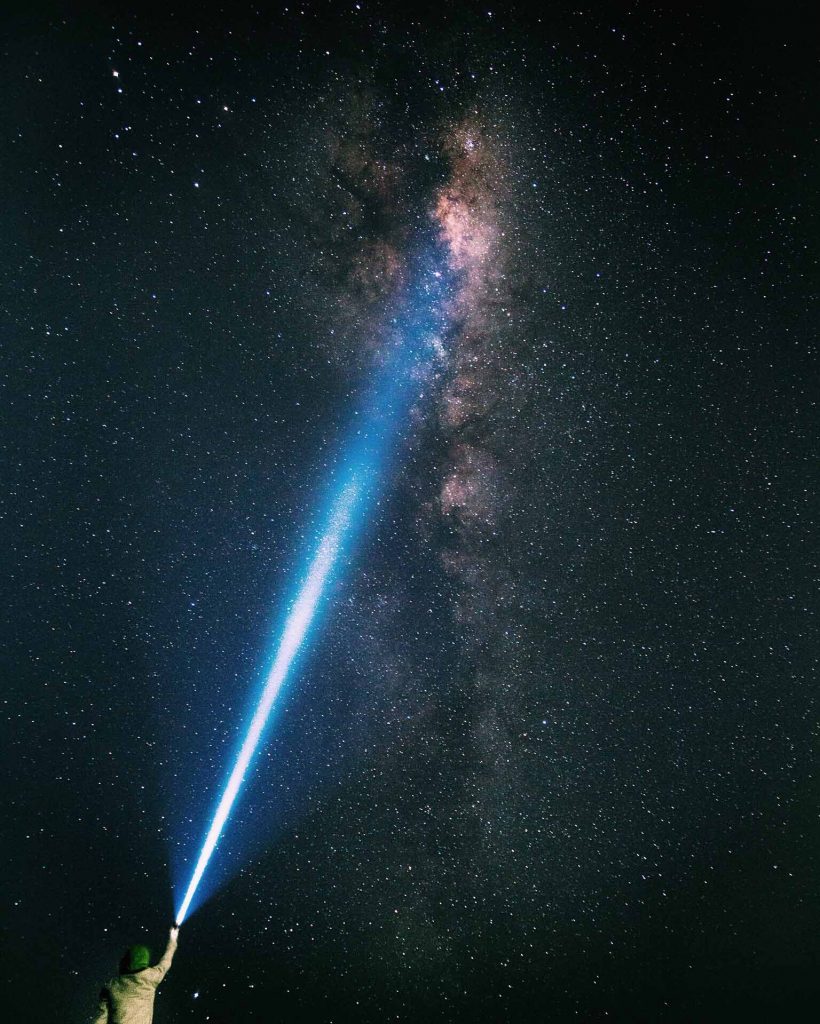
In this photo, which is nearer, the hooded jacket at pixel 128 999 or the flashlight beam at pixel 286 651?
the hooded jacket at pixel 128 999

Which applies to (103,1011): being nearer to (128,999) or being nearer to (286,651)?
(128,999)

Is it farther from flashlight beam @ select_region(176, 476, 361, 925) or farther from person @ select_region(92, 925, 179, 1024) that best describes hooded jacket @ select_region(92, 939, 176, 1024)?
flashlight beam @ select_region(176, 476, 361, 925)

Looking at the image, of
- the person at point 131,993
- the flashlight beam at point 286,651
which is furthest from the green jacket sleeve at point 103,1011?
the flashlight beam at point 286,651

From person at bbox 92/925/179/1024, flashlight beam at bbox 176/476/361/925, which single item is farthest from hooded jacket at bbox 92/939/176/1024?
flashlight beam at bbox 176/476/361/925

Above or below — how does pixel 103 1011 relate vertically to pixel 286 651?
below

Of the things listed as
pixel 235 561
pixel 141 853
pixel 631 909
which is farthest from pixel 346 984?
pixel 235 561

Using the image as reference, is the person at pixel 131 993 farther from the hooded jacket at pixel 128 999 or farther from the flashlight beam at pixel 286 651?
the flashlight beam at pixel 286 651

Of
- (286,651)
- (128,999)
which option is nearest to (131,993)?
(128,999)

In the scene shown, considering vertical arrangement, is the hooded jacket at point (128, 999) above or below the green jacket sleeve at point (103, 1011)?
above

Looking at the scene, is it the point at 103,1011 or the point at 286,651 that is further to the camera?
the point at 286,651
